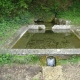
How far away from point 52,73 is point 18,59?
1185 mm

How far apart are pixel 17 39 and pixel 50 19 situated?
5663 mm

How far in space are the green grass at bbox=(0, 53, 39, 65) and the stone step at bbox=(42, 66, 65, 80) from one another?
53 centimetres

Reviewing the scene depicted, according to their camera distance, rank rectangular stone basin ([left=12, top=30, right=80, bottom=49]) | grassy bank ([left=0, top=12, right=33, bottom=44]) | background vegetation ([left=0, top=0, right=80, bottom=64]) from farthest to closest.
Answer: background vegetation ([left=0, top=0, right=80, bottom=64]) → grassy bank ([left=0, top=12, right=33, bottom=44]) → rectangular stone basin ([left=12, top=30, right=80, bottom=49])

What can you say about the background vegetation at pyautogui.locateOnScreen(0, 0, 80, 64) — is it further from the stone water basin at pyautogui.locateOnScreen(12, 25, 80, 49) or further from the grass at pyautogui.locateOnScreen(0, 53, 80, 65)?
the grass at pyautogui.locateOnScreen(0, 53, 80, 65)

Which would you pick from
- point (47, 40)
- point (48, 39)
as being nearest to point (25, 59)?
point (47, 40)

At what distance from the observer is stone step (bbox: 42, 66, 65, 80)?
496cm

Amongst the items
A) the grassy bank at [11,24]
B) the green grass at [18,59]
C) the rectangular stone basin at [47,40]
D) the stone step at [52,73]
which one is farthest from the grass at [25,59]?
the grassy bank at [11,24]

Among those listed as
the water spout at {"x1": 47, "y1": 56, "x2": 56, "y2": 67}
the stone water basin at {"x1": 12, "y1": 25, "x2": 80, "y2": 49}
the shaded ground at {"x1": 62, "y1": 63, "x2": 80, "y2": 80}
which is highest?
the water spout at {"x1": 47, "y1": 56, "x2": 56, "y2": 67}

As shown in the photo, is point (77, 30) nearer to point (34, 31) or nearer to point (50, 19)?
point (34, 31)

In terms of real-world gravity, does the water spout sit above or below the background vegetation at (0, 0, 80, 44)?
above

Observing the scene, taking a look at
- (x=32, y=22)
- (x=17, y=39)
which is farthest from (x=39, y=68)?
Result: (x=32, y=22)

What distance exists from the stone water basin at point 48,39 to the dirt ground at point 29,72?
6.61 ft

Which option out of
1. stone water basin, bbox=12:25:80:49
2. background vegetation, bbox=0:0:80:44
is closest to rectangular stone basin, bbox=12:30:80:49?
stone water basin, bbox=12:25:80:49

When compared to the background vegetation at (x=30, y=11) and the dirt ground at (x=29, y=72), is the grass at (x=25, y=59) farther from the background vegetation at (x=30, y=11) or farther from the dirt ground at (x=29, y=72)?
the background vegetation at (x=30, y=11)
